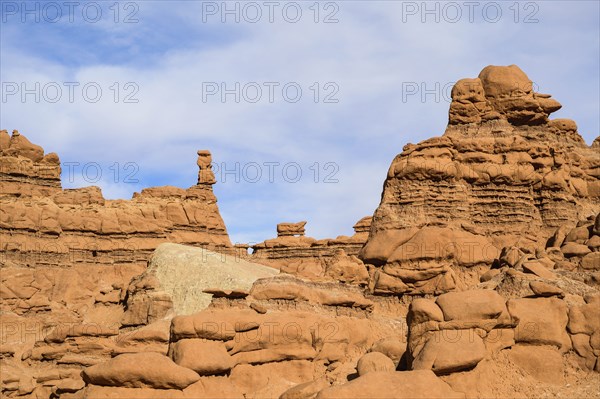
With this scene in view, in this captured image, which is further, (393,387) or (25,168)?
(25,168)

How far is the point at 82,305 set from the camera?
59.1 m

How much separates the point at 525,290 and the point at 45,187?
58666 mm

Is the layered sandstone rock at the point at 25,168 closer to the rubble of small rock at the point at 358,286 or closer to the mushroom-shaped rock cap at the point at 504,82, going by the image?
the rubble of small rock at the point at 358,286

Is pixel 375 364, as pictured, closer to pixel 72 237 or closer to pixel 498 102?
pixel 498 102

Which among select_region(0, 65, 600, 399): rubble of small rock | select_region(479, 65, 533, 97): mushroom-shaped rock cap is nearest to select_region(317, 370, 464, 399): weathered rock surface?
select_region(0, 65, 600, 399): rubble of small rock

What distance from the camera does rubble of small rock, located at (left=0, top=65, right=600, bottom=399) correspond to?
21641 mm

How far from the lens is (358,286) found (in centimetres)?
3844

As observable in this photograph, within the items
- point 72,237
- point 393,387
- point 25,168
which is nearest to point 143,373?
point 393,387

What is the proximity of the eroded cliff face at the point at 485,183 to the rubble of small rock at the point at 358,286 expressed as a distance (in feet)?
0.38

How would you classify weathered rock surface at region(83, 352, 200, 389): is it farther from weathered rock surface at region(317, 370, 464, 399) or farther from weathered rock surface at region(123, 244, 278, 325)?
weathered rock surface at region(123, 244, 278, 325)

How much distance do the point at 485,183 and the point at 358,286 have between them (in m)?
12.2

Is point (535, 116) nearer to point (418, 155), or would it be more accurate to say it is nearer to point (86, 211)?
point (418, 155)


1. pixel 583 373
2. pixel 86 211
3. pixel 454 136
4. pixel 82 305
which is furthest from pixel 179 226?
pixel 583 373

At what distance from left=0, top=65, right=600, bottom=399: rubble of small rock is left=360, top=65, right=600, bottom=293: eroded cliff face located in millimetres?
116
